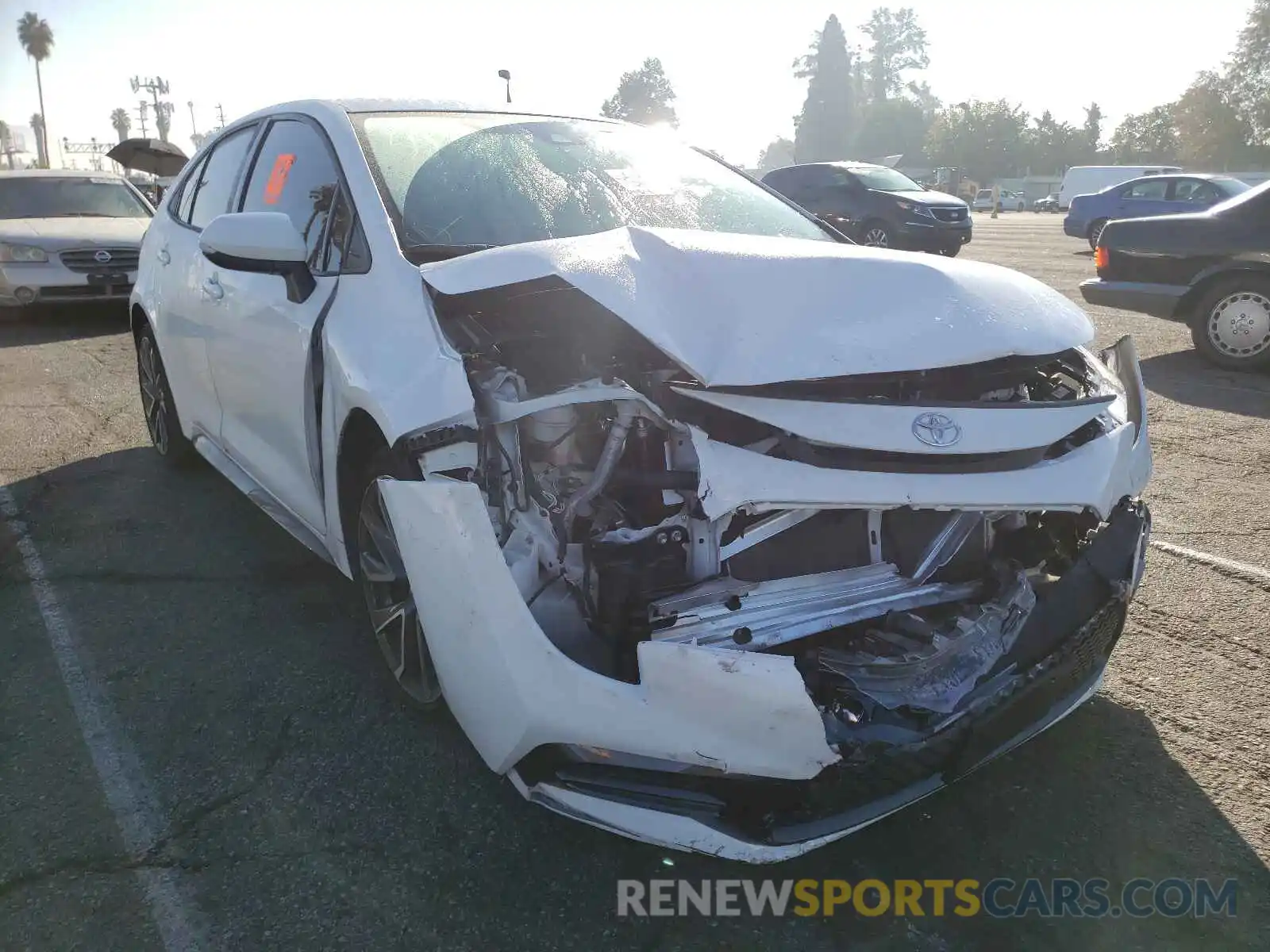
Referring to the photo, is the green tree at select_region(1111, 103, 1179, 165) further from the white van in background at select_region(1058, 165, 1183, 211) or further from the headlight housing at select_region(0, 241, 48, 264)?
the headlight housing at select_region(0, 241, 48, 264)

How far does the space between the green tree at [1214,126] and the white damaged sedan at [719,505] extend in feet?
245

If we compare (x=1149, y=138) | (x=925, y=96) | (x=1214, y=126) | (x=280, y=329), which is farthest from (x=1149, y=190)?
(x=925, y=96)

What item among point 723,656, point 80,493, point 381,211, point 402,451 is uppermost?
point 381,211

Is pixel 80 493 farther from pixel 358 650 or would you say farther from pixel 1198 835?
pixel 1198 835

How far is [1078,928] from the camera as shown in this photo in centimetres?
193

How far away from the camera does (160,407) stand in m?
4.76

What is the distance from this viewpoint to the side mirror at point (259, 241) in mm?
2629

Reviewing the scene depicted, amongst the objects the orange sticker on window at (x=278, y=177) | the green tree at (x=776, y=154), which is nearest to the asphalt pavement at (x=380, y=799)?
the orange sticker on window at (x=278, y=177)

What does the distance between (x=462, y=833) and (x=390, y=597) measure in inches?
26.9

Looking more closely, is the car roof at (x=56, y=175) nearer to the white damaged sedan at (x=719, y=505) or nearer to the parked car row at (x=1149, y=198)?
the white damaged sedan at (x=719, y=505)

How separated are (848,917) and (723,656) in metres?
0.70

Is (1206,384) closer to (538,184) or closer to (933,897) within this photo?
(538,184)

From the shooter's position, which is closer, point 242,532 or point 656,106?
point 242,532

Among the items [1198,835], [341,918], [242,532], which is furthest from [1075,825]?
[242,532]
